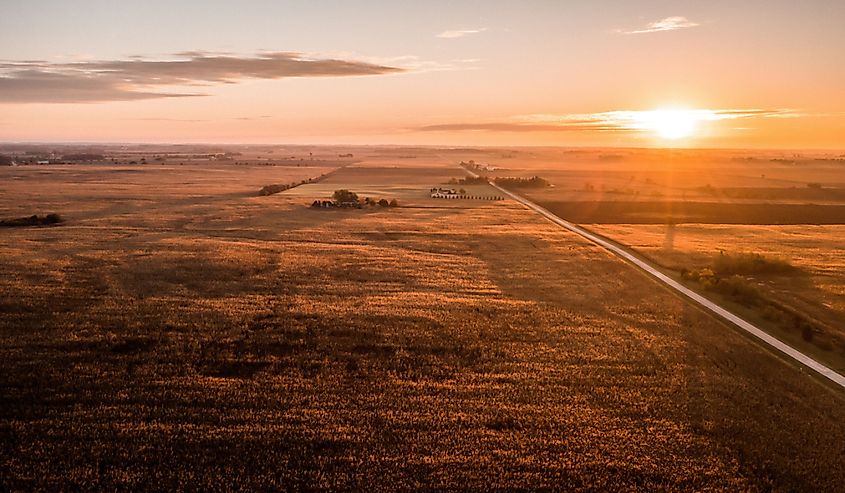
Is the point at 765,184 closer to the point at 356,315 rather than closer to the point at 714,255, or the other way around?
the point at 714,255

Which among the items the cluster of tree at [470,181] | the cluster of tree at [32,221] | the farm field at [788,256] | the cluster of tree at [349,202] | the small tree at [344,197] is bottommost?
the farm field at [788,256]

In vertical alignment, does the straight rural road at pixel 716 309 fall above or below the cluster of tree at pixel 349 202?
below

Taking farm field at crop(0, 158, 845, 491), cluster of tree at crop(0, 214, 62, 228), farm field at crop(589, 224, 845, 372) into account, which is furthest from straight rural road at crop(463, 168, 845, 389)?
cluster of tree at crop(0, 214, 62, 228)

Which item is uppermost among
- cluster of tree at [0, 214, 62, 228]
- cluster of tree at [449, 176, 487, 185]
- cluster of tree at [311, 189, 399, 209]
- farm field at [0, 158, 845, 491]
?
cluster of tree at [449, 176, 487, 185]

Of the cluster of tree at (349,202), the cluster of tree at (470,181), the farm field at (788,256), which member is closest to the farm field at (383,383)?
the farm field at (788,256)

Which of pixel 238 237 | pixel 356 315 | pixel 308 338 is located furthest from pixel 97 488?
pixel 238 237

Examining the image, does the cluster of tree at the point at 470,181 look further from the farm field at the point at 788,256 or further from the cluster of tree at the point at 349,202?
the farm field at the point at 788,256

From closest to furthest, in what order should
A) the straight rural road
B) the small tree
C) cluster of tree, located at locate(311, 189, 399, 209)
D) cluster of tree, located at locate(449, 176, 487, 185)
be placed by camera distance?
the straight rural road → cluster of tree, located at locate(311, 189, 399, 209) → the small tree → cluster of tree, located at locate(449, 176, 487, 185)

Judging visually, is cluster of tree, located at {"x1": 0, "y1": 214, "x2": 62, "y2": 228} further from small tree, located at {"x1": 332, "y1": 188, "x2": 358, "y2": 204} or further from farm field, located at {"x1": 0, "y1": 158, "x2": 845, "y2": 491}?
small tree, located at {"x1": 332, "y1": 188, "x2": 358, "y2": 204}

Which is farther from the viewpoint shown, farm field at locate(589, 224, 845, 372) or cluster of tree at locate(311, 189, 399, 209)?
cluster of tree at locate(311, 189, 399, 209)

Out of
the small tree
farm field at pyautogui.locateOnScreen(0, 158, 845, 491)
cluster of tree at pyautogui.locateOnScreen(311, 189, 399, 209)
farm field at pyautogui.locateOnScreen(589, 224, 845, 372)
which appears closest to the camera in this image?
farm field at pyautogui.locateOnScreen(0, 158, 845, 491)
